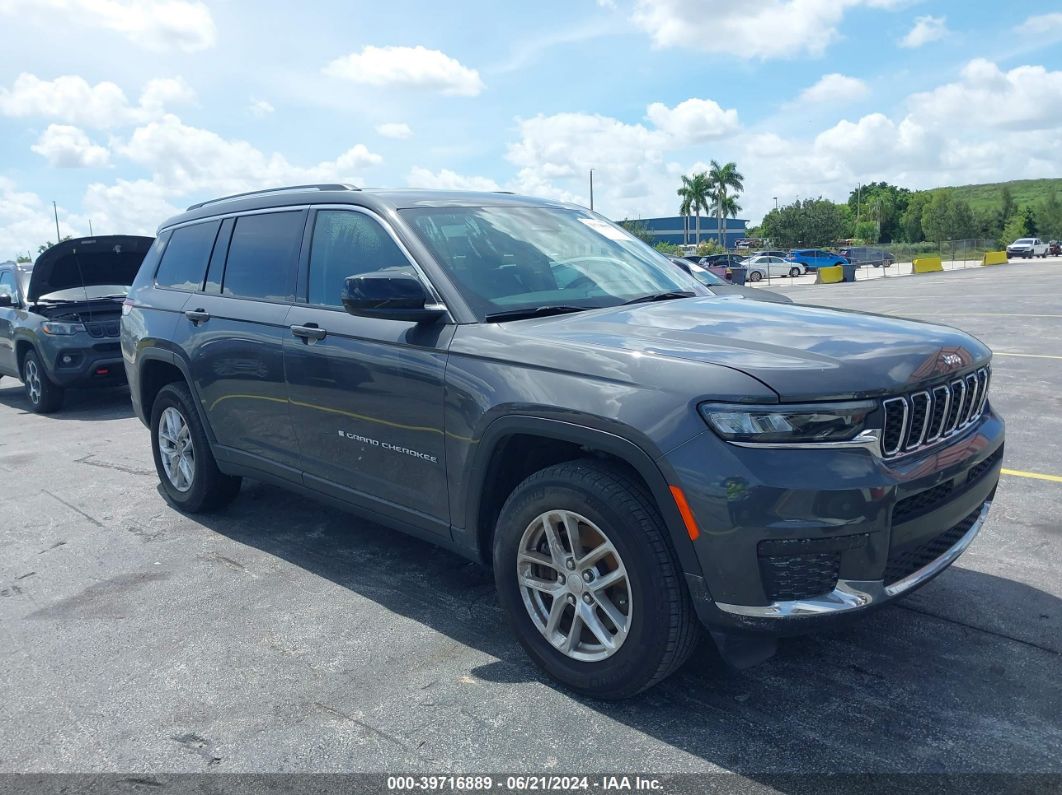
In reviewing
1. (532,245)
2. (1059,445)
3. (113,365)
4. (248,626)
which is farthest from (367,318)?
(113,365)

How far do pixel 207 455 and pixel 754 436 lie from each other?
3.67 metres

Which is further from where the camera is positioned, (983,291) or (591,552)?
(983,291)

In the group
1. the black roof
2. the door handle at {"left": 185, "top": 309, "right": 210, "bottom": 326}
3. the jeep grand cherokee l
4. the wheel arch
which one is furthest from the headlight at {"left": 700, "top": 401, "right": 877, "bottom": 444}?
the door handle at {"left": 185, "top": 309, "right": 210, "bottom": 326}

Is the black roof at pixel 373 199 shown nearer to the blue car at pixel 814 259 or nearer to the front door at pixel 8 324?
the front door at pixel 8 324

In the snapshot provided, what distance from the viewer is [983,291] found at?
82.4 ft

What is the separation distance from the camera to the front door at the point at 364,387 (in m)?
3.55

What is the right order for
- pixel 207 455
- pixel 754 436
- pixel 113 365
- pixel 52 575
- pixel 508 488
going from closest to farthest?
pixel 754 436 → pixel 508 488 → pixel 52 575 → pixel 207 455 → pixel 113 365

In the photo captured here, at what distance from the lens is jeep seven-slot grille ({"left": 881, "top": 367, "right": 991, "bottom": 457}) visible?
274cm

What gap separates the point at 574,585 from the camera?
3.05 m

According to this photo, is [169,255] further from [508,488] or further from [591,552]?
[591,552]

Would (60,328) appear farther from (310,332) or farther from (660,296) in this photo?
(660,296)

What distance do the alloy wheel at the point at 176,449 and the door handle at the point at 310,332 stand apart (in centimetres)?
153

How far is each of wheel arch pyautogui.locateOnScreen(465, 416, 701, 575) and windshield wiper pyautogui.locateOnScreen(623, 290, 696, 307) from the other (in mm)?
834

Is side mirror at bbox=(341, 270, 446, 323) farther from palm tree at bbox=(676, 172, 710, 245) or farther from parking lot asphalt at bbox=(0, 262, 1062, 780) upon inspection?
palm tree at bbox=(676, 172, 710, 245)
